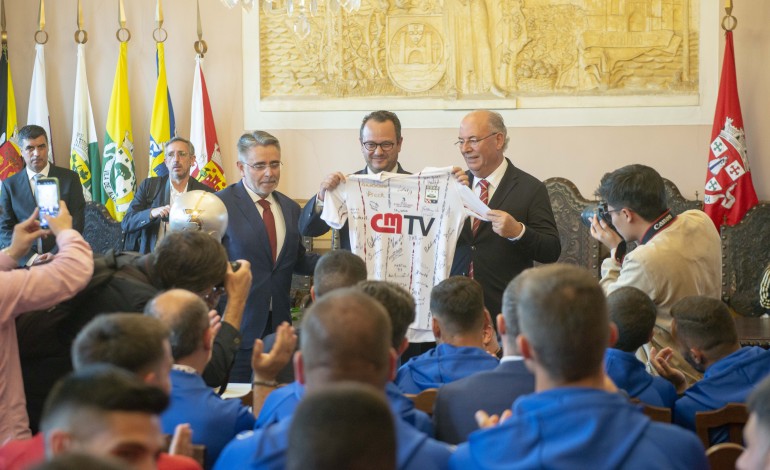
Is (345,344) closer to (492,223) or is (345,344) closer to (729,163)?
(492,223)

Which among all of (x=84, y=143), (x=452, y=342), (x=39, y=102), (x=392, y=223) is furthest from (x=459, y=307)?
(x=39, y=102)

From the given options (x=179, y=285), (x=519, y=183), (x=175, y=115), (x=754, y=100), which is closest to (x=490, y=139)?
(x=519, y=183)

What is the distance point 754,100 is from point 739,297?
1.55 m

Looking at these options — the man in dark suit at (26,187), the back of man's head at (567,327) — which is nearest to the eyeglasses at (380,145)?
the back of man's head at (567,327)

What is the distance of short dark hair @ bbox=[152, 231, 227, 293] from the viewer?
2895 mm

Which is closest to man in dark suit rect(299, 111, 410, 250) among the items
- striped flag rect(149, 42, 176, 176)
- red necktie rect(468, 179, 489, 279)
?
red necktie rect(468, 179, 489, 279)

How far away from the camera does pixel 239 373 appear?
14.0 ft

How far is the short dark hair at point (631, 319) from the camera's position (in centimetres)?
305

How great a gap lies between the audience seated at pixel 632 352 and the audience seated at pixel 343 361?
4.28 ft

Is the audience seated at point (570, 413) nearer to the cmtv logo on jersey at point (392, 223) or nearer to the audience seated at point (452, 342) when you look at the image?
the audience seated at point (452, 342)

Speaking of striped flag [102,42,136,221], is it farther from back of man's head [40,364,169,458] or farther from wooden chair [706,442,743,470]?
back of man's head [40,364,169,458]

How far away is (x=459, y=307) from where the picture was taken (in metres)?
2.99

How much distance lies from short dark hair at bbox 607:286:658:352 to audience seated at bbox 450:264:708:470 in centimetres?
125

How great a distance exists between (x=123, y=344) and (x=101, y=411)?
459mm
